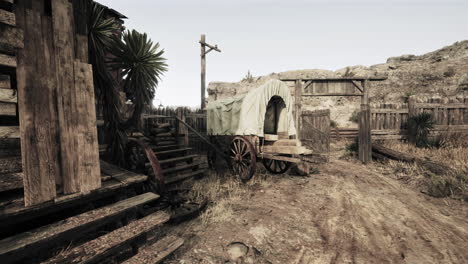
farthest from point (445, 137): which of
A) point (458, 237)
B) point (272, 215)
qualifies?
point (272, 215)

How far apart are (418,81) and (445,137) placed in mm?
13220

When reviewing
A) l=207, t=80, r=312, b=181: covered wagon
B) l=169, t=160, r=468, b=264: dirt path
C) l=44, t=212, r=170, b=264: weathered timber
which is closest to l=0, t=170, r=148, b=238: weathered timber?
l=44, t=212, r=170, b=264: weathered timber

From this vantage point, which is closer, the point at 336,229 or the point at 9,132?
the point at 9,132

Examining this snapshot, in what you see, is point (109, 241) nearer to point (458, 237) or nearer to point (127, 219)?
point (127, 219)

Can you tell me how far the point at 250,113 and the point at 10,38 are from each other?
5047 mm

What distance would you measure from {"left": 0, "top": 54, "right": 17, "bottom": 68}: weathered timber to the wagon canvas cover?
4937 millimetres

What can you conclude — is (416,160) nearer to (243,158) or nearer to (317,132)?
(317,132)

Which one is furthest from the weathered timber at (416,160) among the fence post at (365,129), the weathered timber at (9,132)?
the weathered timber at (9,132)

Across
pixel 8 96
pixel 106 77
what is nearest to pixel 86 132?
pixel 8 96

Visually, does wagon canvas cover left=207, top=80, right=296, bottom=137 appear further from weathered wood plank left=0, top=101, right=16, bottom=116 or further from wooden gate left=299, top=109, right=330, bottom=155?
weathered wood plank left=0, top=101, right=16, bottom=116

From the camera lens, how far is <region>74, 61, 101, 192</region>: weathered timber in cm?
259

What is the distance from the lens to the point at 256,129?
625 centimetres

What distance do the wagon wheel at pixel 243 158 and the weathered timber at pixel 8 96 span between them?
4.86m

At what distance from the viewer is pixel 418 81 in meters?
19.0
